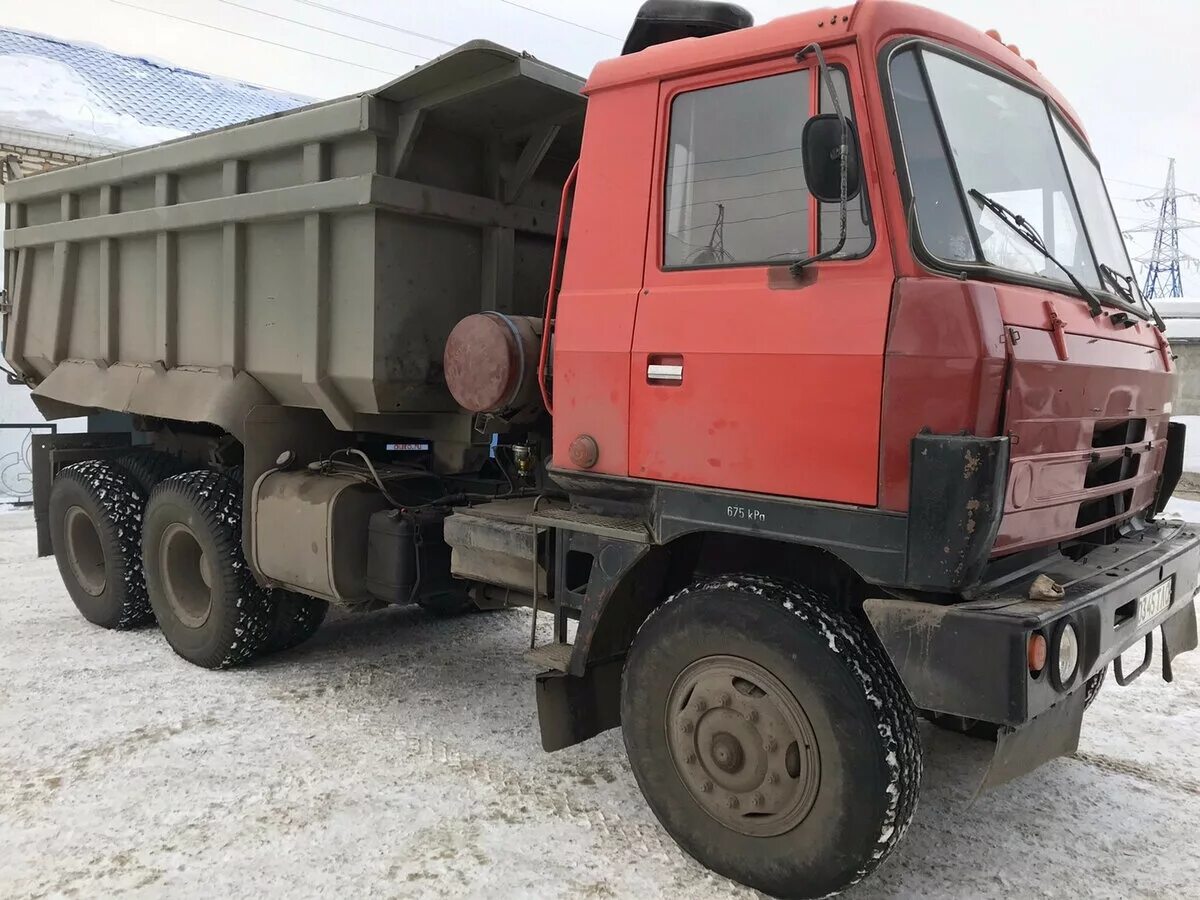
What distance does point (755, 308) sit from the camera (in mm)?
2973

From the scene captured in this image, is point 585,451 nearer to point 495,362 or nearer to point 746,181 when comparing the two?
point 495,362

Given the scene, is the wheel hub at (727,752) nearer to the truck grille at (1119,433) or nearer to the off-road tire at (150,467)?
the truck grille at (1119,433)

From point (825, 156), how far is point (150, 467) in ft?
16.3

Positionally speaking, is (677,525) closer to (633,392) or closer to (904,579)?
(633,392)

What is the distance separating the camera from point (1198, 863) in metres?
3.33

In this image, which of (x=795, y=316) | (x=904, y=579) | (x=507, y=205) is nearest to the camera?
(x=904, y=579)

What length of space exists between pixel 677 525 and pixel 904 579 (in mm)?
802

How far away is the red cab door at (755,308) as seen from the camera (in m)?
2.77

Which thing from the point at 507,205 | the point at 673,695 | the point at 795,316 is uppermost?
the point at 507,205

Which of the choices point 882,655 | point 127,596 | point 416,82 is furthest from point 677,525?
point 127,596

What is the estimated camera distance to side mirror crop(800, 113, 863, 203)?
2682 millimetres

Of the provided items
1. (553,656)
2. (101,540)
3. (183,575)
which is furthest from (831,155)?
(101,540)

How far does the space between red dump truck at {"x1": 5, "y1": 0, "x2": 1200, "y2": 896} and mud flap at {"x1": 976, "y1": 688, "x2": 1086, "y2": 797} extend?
0.02 metres

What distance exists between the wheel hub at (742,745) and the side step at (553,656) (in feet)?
1.71
